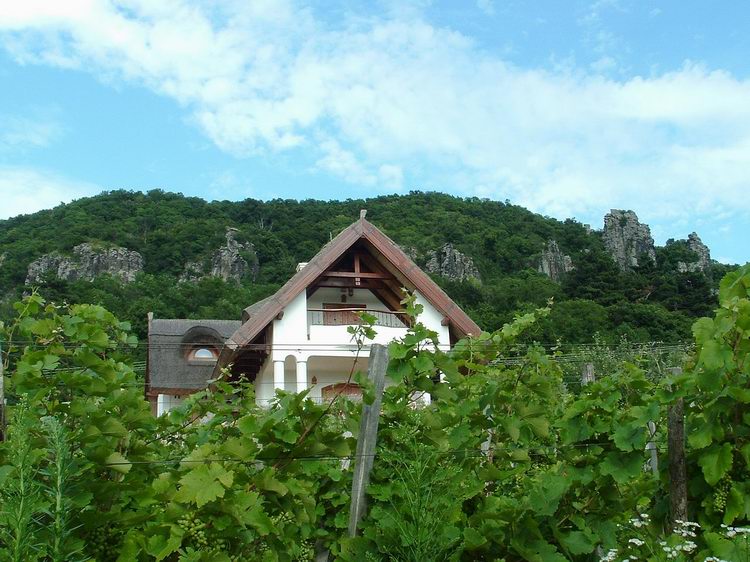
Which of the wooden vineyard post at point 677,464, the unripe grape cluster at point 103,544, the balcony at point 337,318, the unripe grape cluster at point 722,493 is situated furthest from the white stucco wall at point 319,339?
the unripe grape cluster at point 103,544

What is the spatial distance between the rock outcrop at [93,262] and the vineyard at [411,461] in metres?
58.4

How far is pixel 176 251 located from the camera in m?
77.8

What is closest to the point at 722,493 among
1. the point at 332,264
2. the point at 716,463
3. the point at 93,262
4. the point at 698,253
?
the point at 716,463

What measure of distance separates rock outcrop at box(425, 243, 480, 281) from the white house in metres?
34.5

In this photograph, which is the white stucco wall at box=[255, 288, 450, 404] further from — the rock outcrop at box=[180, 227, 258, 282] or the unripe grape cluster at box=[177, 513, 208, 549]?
the rock outcrop at box=[180, 227, 258, 282]

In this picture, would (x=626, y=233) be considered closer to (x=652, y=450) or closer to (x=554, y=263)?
(x=554, y=263)

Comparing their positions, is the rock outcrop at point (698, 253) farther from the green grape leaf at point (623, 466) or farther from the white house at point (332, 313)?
the green grape leaf at point (623, 466)

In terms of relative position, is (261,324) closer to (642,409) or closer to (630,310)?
(642,409)

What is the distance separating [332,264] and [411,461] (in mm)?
15898

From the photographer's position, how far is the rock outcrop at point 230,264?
205 ft

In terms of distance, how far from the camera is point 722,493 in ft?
15.9

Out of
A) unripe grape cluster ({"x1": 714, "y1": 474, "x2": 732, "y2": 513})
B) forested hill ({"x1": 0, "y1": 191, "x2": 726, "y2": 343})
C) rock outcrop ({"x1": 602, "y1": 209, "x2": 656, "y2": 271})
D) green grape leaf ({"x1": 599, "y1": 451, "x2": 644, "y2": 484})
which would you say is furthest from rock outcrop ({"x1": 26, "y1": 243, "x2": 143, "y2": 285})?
unripe grape cluster ({"x1": 714, "y1": 474, "x2": 732, "y2": 513})

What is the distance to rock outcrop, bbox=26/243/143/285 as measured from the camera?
64.0 meters

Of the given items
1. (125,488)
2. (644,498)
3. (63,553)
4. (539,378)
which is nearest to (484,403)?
(539,378)
